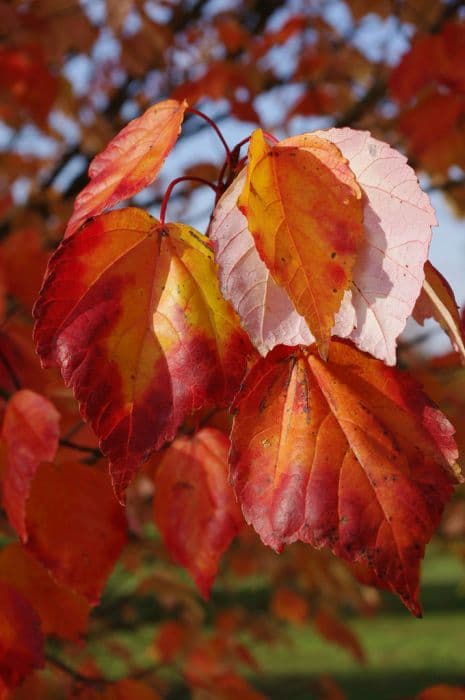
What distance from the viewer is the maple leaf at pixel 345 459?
616 mm

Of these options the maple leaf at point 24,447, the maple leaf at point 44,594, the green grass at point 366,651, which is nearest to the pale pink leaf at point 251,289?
the maple leaf at point 24,447

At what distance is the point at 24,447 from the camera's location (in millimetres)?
839

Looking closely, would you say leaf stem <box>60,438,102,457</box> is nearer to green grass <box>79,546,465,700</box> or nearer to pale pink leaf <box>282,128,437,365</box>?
pale pink leaf <box>282,128,437,365</box>

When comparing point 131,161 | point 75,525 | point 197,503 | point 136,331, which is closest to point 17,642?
point 75,525

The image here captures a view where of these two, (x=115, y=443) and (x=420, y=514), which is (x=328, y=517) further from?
(x=115, y=443)

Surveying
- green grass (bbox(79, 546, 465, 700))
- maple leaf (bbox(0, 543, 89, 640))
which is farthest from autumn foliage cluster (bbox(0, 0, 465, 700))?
green grass (bbox(79, 546, 465, 700))

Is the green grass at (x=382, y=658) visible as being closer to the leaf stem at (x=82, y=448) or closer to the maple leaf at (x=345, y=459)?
the leaf stem at (x=82, y=448)

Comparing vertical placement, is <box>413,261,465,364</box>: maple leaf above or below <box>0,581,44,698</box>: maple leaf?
above

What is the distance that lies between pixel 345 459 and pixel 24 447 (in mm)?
360

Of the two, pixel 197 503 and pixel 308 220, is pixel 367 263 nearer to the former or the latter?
pixel 308 220

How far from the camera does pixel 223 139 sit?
2.39ft

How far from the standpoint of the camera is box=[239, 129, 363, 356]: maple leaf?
1.92ft

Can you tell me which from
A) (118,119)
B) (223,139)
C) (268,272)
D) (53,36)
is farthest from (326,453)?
(118,119)

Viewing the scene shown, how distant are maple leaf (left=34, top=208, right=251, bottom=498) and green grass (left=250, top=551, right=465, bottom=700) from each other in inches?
165
